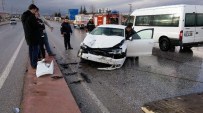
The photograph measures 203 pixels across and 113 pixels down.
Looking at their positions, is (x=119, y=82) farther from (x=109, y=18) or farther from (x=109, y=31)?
(x=109, y=18)

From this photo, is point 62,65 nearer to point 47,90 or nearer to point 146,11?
point 47,90

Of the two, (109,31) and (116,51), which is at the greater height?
(109,31)

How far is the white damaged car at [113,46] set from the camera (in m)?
8.84

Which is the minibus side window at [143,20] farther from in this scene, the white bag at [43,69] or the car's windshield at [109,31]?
the white bag at [43,69]

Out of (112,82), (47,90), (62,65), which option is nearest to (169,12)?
(62,65)

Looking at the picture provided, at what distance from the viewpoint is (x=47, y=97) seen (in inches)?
211

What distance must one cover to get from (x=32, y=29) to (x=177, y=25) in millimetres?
7352

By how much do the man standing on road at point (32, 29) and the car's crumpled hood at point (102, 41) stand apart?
6.61 feet

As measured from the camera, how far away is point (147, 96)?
234 inches

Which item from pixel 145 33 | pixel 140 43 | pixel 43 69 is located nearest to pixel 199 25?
pixel 145 33

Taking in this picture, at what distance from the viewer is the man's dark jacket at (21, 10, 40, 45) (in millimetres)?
7645

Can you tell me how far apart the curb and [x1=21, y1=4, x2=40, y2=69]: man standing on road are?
3.78ft

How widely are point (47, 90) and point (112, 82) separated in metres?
2.00

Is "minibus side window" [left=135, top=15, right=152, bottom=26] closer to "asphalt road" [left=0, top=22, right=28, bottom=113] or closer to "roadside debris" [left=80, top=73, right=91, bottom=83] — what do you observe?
"asphalt road" [left=0, top=22, right=28, bottom=113]
